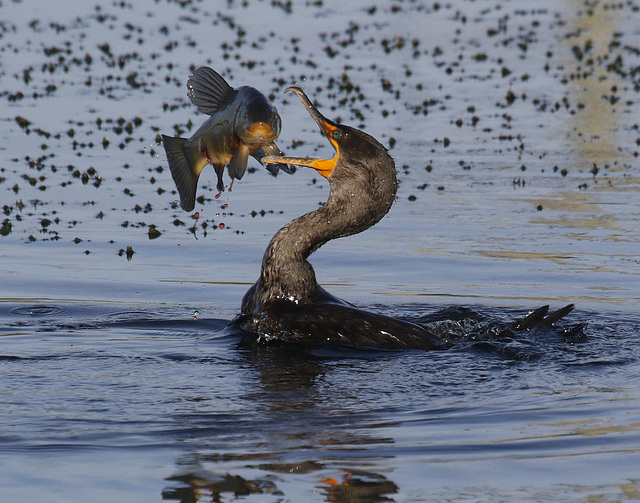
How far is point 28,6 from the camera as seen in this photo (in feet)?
80.1

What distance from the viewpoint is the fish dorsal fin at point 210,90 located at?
6359 mm

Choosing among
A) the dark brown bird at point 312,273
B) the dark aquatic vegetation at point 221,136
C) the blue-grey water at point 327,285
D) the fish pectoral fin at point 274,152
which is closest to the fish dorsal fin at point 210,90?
the dark aquatic vegetation at point 221,136

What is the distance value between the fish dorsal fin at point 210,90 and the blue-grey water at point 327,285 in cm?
144

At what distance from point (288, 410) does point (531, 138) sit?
8571mm

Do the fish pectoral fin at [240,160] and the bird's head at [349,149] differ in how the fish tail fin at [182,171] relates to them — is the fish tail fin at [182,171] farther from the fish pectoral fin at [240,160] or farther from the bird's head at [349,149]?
the bird's head at [349,149]

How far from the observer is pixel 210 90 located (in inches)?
252

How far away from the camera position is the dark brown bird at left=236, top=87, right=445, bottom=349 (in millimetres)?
6672

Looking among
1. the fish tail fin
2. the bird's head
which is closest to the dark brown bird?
the bird's head

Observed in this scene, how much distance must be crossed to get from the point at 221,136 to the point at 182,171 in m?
0.34

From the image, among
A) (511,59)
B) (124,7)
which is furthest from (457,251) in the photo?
(124,7)

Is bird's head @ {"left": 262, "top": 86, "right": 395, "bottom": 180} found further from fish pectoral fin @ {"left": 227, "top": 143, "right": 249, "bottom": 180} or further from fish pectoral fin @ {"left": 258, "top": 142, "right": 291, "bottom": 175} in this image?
fish pectoral fin @ {"left": 227, "top": 143, "right": 249, "bottom": 180}

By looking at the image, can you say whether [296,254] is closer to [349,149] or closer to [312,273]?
[312,273]

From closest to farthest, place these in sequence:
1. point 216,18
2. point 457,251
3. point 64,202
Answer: point 457,251 → point 64,202 → point 216,18

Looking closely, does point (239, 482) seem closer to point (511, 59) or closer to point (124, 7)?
point (511, 59)
